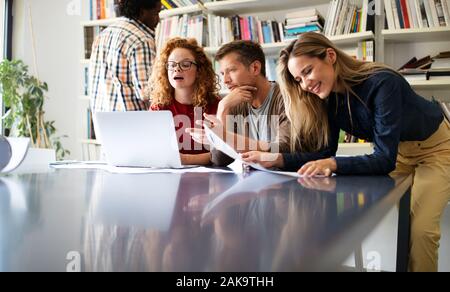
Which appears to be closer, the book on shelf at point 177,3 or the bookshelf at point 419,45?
the bookshelf at point 419,45

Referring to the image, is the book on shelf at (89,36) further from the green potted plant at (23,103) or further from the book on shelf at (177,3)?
the book on shelf at (177,3)

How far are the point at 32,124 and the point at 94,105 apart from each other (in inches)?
62.5

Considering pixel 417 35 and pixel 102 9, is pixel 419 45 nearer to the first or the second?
pixel 417 35

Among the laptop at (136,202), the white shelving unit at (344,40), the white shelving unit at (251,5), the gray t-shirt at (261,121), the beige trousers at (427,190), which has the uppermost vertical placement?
the white shelving unit at (251,5)

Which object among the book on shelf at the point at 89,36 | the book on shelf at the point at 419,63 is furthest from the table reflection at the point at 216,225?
the book on shelf at the point at 89,36

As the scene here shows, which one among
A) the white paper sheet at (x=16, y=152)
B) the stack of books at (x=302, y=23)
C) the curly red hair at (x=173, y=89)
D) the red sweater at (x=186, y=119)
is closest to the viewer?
the white paper sheet at (x=16, y=152)

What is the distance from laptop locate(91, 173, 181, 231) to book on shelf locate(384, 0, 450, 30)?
1956 millimetres

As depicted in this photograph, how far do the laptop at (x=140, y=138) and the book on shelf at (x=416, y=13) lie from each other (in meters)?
1.69

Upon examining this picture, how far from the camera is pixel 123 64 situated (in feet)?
6.53

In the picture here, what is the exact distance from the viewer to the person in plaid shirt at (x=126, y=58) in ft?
6.48

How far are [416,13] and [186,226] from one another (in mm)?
2386

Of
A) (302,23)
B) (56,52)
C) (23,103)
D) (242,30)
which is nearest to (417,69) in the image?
(302,23)
